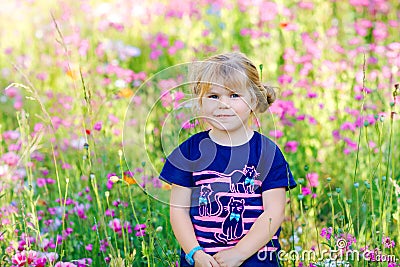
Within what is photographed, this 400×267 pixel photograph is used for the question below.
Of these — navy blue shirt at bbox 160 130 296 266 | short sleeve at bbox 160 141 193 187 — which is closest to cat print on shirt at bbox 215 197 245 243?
navy blue shirt at bbox 160 130 296 266

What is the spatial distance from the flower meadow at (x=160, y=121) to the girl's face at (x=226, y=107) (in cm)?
15

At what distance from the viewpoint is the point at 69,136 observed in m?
3.42

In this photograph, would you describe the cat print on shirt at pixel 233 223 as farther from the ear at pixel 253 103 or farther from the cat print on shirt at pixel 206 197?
the ear at pixel 253 103

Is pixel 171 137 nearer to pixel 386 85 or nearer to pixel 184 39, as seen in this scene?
pixel 386 85

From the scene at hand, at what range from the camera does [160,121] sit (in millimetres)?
3125

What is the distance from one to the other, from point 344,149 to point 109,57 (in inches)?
60.6

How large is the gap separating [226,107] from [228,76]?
3.4 inches

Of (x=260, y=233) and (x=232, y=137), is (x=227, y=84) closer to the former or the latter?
(x=232, y=137)

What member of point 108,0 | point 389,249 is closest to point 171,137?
point 389,249

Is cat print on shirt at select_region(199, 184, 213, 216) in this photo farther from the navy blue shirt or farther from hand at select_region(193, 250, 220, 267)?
hand at select_region(193, 250, 220, 267)

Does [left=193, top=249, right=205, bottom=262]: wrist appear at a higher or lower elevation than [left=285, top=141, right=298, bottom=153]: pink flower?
lower

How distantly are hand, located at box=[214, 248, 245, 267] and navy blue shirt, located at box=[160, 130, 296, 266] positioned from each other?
1.4 inches

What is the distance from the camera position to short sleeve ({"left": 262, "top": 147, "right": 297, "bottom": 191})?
1.91m

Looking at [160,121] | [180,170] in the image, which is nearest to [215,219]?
[180,170]
